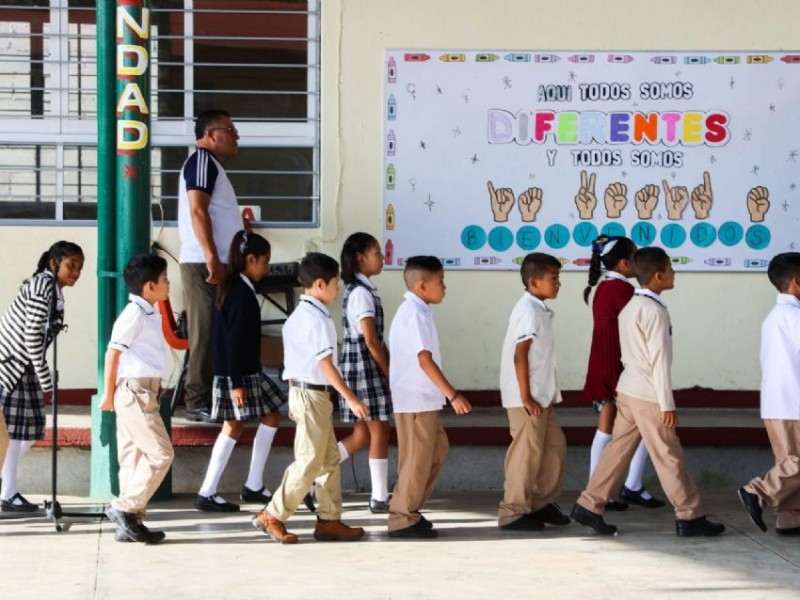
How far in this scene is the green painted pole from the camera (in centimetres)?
789

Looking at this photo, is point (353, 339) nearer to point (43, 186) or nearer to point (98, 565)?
point (98, 565)

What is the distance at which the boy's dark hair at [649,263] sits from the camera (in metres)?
7.30

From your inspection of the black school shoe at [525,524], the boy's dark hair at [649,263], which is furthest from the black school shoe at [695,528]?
the boy's dark hair at [649,263]

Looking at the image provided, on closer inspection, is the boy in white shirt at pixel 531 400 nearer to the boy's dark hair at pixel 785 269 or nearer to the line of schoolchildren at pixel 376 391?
the line of schoolchildren at pixel 376 391

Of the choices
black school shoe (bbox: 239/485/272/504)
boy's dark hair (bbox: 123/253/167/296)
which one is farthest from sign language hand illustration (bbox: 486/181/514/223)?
boy's dark hair (bbox: 123/253/167/296)

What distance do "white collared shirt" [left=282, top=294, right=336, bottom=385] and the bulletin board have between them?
99.7 inches

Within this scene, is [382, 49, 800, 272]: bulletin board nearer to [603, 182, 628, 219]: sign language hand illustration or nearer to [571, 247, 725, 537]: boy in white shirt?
[603, 182, 628, 219]: sign language hand illustration

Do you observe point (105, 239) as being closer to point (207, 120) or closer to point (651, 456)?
point (207, 120)

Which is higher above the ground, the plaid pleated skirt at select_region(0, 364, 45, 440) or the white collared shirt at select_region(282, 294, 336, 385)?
the white collared shirt at select_region(282, 294, 336, 385)

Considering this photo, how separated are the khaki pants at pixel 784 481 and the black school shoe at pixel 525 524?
111 cm

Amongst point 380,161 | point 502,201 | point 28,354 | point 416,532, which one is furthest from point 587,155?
point 28,354

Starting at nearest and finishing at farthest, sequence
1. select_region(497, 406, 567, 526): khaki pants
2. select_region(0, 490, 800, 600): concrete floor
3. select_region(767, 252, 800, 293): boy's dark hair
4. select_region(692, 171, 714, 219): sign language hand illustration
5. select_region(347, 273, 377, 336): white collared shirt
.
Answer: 1. select_region(0, 490, 800, 600): concrete floor
2. select_region(497, 406, 567, 526): khaki pants
3. select_region(767, 252, 800, 293): boy's dark hair
4. select_region(347, 273, 377, 336): white collared shirt
5. select_region(692, 171, 714, 219): sign language hand illustration

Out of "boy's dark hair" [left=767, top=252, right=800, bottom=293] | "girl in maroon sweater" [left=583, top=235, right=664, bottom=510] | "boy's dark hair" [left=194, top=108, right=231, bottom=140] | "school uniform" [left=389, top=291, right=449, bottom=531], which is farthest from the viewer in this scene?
"boy's dark hair" [left=194, top=108, right=231, bottom=140]

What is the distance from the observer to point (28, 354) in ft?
24.8
